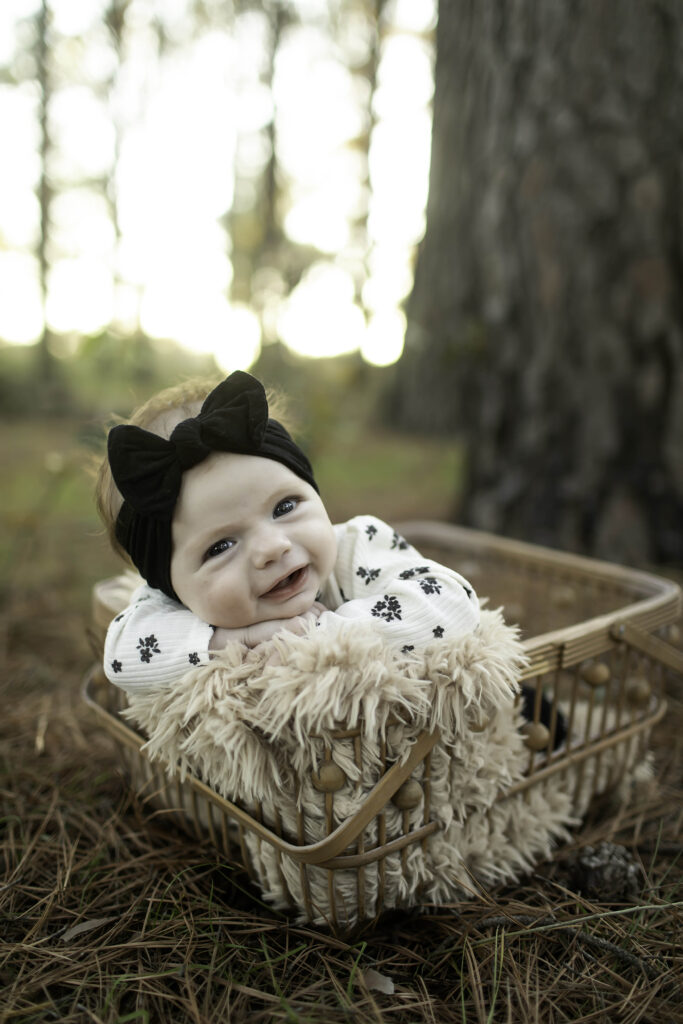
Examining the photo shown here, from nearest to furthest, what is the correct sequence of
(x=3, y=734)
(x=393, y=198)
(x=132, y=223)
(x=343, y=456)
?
1. (x=3, y=734)
2. (x=343, y=456)
3. (x=393, y=198)
4. (x=132, y=223)

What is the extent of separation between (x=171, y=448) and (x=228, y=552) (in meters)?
0.18

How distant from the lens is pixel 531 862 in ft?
4.04

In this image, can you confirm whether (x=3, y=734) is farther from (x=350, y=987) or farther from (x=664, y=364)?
(x=664, y=364)

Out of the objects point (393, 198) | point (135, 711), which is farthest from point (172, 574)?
point (393, 198)

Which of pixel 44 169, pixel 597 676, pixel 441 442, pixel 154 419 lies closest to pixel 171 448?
pixel 154 419

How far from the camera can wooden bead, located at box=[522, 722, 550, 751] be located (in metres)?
1.18

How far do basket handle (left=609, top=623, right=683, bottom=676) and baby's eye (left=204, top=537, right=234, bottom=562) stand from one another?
28.9 inches

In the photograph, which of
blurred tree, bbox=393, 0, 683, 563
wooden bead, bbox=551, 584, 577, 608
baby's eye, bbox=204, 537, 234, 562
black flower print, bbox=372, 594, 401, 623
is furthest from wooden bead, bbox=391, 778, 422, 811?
blurred tree, bbox=393, 0, 683, 563

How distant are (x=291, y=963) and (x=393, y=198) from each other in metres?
7.06

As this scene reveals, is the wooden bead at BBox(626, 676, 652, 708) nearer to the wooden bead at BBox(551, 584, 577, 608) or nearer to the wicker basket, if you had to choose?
the wicker basket

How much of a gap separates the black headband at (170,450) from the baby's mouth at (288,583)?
0.59ft

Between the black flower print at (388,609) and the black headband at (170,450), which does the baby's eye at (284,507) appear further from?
the black flower print at (388,609)

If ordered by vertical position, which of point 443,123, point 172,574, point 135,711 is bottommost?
point 135,711

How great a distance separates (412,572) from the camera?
1.14 m
